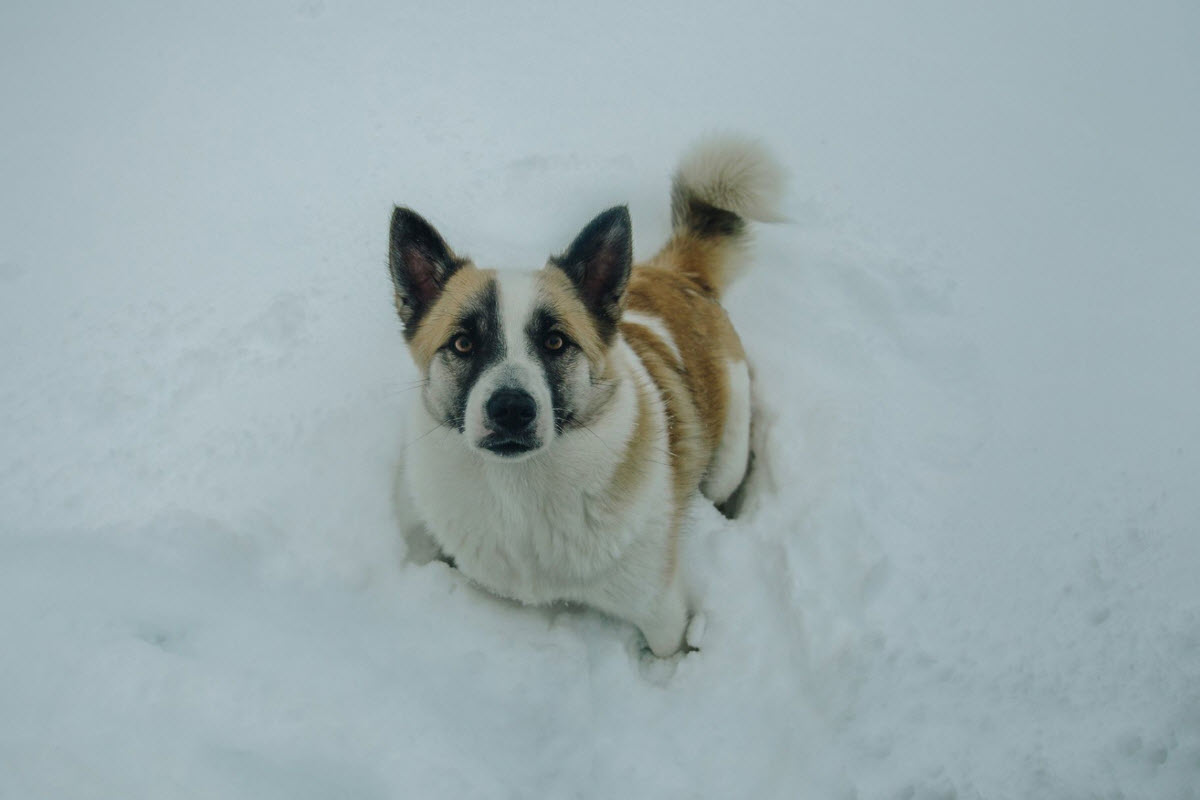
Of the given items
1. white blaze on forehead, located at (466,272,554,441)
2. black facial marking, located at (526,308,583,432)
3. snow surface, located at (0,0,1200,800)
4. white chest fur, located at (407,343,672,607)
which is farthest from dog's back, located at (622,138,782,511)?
white blaze on forehead, located at (466,272,554,441)

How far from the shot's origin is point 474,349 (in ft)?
6.82

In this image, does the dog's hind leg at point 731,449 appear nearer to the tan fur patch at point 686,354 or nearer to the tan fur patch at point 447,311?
the tan fur patch at point 686,354

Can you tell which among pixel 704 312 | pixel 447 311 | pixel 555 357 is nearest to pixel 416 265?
pixel 447 311

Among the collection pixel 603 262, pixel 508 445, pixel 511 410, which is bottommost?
pixel 508 445

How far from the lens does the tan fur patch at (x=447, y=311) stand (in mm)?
2137

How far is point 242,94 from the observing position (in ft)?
12.7

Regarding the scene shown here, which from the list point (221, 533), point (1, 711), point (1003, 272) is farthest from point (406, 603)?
point (1003, 272)

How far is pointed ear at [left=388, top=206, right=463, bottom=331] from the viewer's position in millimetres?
2221

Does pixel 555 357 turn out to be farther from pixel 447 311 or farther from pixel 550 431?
pixel 447 311

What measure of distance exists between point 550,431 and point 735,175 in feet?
6.03

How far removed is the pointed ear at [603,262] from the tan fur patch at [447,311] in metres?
0.28

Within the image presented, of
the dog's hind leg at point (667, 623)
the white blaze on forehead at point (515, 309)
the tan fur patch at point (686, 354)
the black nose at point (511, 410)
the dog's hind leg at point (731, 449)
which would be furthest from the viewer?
the dog's hind leg at point (731, 449)

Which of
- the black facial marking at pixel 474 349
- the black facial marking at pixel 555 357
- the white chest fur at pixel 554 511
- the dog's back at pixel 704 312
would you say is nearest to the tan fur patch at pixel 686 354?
the dog's back at pixel 704 312

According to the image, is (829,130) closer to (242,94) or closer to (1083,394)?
(1083,394)
